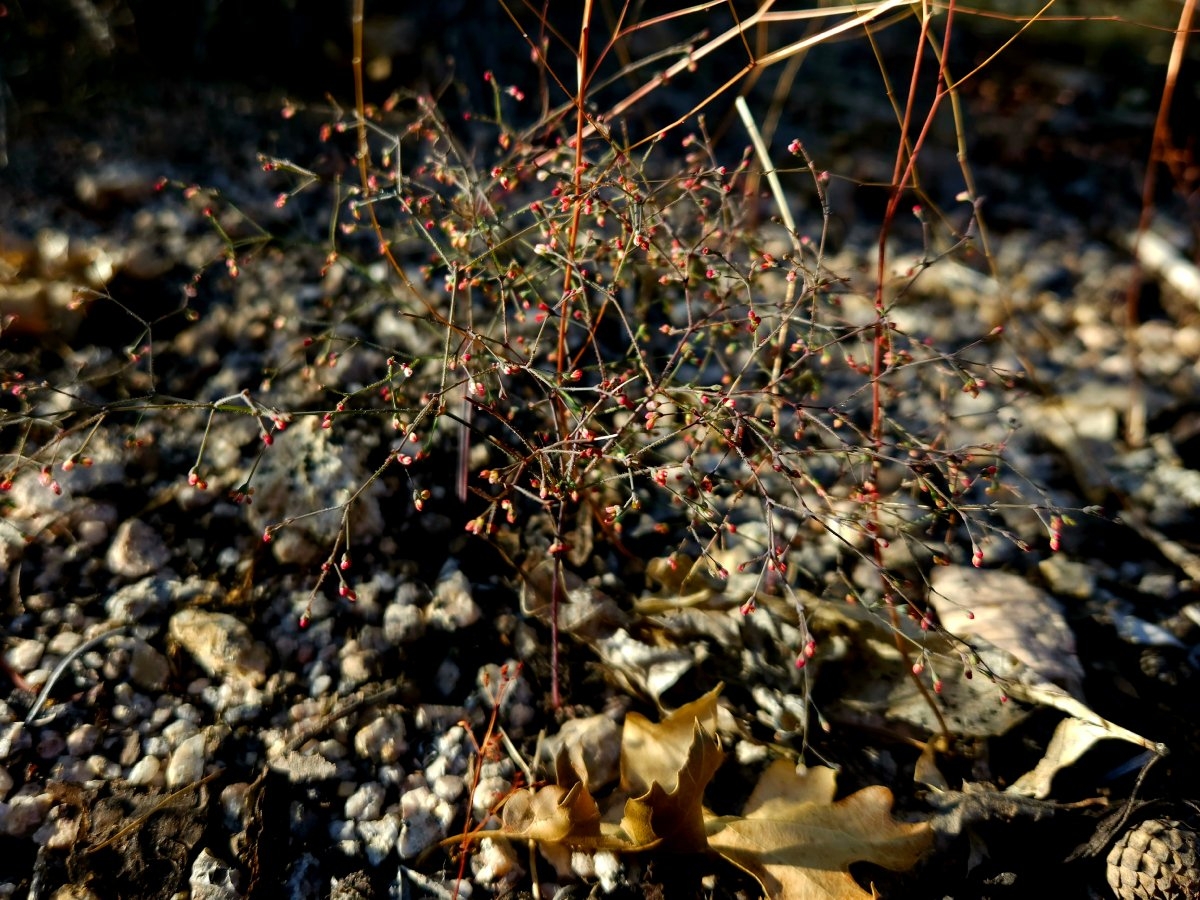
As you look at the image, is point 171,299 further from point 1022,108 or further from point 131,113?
point 1022,108

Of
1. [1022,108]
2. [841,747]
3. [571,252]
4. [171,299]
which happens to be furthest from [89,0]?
[1022,108]

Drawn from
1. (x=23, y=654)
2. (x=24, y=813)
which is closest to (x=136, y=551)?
(x=23, y=654)

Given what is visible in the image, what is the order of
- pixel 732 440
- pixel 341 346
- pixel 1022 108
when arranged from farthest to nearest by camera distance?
pixel 1022 108, pixel 341 346, pixel 732 440

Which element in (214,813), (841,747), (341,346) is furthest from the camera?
(341,346)

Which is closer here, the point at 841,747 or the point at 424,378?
the point at 841,747

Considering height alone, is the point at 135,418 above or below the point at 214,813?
above

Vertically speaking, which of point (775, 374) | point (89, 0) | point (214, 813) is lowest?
point (214, 813)

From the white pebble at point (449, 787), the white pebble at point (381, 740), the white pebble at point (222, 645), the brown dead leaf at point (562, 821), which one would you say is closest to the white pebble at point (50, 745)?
the white pebble at point (222, 645)
